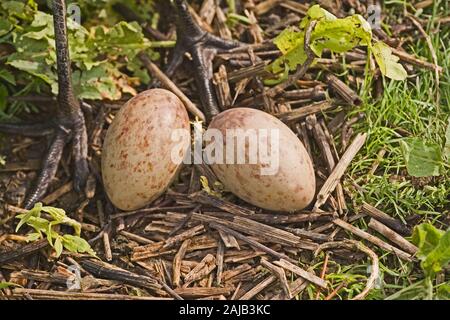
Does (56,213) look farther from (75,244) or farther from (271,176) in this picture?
(271,176)

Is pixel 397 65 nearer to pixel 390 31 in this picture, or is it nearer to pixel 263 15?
pixel 390 31

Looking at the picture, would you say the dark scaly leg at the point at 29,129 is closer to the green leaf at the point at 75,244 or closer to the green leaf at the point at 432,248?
the green leaf at the point at 75,244

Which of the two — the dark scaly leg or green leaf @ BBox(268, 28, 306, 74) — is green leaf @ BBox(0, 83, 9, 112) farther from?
green leaf @ BBox(268, 28, 306, 74)

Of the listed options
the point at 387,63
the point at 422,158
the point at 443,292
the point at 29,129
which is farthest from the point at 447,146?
the point at 29,129

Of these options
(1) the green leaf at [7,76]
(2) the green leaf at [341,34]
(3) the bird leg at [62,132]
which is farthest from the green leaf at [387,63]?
(1) the green leaf at [7,76]

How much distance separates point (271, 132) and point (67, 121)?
30.2 inches

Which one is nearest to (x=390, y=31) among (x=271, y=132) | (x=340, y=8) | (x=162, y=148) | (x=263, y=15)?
(x=340, y=8)

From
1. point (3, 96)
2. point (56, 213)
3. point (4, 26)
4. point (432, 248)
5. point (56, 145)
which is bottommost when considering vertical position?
point (432, 248)

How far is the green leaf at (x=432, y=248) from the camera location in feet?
7.91

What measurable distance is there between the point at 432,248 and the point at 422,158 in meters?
0.34

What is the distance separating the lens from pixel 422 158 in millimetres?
2662

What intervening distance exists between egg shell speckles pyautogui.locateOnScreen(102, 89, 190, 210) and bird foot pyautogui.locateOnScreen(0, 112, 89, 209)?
0.54 ft
